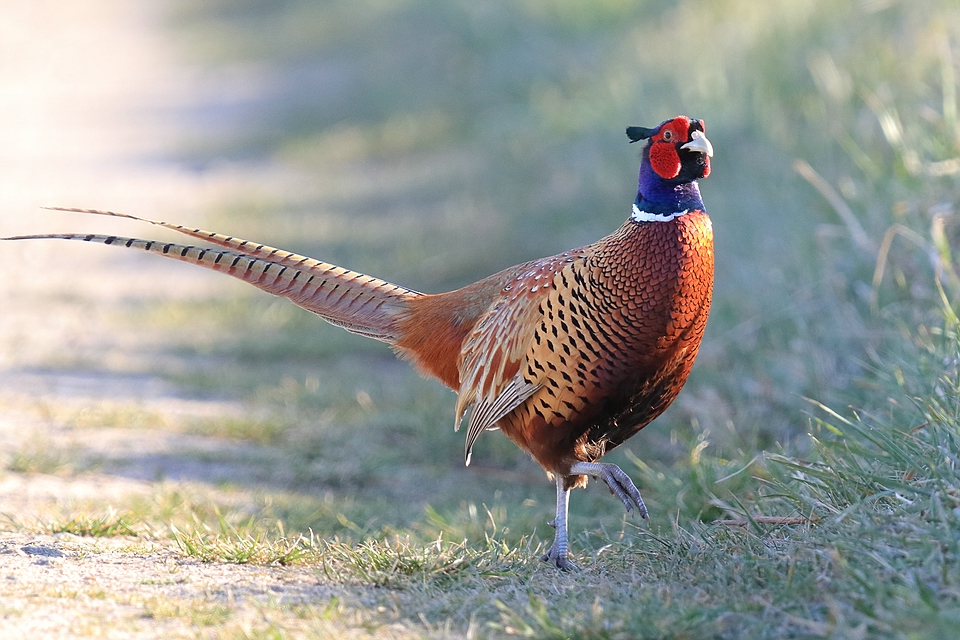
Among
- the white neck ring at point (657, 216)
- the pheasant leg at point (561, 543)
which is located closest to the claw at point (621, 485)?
the pheasant leg at point (561, 543)

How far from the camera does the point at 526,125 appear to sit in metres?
8.73

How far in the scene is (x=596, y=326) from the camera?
117 inches

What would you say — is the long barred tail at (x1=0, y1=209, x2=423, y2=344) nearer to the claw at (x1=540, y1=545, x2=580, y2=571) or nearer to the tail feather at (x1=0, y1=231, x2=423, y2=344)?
the tail feather at (x1=0, y1=231, x2=423, y2=344)

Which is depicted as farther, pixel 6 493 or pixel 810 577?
pixel 6 493

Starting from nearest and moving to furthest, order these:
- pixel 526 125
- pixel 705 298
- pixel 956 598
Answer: pixel 956 598, pixel 705 298, pixel 526 125

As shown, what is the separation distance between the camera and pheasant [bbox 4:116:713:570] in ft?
9.70

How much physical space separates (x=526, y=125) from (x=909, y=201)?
4643mm

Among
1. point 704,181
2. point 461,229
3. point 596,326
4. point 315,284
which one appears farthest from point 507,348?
point 461,229

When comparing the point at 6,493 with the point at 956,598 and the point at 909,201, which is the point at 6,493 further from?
the point at 909,201

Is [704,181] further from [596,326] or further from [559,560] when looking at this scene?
[559,560]

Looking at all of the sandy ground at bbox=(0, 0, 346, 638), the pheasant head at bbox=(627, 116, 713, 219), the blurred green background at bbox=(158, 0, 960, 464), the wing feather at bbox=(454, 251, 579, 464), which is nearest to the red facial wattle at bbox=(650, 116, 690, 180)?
the pheasant head at bbox=(627, 116, 713, 219)

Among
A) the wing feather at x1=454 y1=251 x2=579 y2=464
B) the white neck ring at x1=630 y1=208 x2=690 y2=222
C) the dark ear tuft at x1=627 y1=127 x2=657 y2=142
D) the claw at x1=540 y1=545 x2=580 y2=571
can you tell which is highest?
the dark ear tuft at x1=627 y1=127 x2=657 y2=142

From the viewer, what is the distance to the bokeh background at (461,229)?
13.8 ft

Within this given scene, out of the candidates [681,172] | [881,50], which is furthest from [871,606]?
[881,50]
